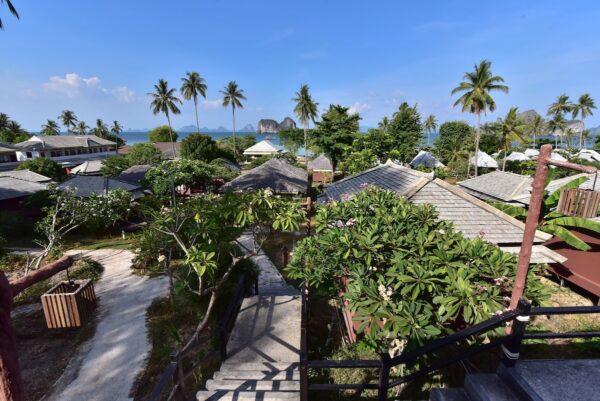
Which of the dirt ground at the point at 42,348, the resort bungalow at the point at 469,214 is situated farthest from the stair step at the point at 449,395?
the dirt ground at the point at 42,348

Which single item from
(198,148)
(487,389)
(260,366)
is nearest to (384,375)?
(487,389)

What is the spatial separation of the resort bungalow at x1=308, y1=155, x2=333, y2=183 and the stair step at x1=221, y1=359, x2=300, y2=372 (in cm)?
3195

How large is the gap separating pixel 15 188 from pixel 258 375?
24623mm

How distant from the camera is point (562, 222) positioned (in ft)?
35.1

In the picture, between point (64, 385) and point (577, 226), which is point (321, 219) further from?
point (577, 226)

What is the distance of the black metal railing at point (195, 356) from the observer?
15.6ft

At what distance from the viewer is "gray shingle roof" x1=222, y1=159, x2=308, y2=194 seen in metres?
20.1

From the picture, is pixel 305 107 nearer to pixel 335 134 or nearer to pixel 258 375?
pixel 335 134

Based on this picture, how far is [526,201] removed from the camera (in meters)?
12.8

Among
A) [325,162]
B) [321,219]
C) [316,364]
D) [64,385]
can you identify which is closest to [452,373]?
[316,364]

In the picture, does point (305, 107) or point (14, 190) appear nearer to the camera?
point (14, 190)

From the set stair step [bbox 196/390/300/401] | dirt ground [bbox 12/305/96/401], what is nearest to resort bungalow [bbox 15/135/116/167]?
dirt ground [bbox 12/305/96/401]

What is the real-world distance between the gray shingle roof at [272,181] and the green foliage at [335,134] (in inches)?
514

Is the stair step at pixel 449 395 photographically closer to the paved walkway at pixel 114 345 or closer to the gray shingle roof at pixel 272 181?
the paved walkway at pixel 114 345
